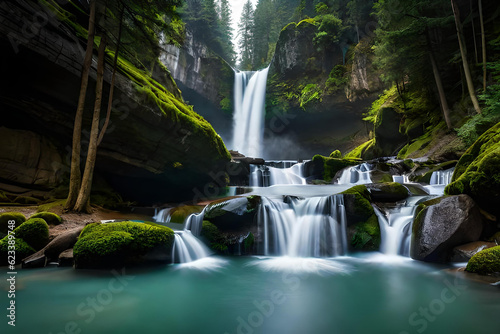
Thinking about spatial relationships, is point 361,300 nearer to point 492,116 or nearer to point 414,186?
point 414,186

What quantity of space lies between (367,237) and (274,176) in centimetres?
1050

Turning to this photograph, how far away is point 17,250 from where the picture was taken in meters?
5.16

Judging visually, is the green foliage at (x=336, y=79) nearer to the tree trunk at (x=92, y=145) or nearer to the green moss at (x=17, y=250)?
the tree trunk at (x=92, y=145)

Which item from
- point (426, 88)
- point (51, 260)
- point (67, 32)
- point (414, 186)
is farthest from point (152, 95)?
point (426, 88)

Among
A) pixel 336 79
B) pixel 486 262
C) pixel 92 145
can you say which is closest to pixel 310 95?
pixel 336 79

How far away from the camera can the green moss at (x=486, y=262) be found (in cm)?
432

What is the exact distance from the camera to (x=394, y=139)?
1761 cm

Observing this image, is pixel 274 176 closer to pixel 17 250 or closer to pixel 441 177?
pixel 441 177

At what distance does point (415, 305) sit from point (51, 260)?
675 centimetres

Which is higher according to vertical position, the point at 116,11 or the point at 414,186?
the point at 116,11

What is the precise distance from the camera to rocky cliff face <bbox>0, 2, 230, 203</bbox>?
6.80 m

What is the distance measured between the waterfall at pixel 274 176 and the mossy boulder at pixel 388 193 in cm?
846

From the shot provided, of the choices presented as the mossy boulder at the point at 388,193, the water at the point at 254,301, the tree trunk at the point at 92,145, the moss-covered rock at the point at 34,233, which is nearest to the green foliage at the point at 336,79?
the mossy boulder at the point at 388,193

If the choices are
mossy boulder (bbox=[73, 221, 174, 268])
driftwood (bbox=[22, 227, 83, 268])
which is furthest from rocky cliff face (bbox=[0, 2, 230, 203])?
mossy boulder (bbox=[73, 221, 174, 268])
